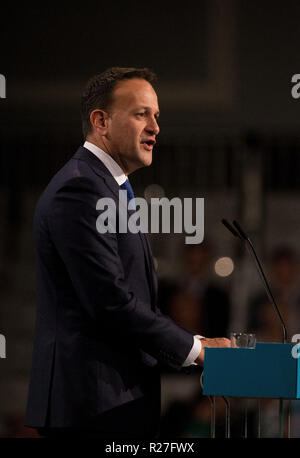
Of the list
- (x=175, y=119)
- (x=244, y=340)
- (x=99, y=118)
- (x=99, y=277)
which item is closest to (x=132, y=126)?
(x=99, y=118)

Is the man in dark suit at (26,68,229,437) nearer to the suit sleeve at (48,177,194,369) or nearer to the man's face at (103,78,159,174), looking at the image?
the suit sleeve at (48,177,194,369)

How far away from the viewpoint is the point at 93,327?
229cm

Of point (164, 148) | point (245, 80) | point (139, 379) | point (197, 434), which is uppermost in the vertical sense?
point (245, 80)

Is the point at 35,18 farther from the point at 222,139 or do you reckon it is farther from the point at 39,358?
the point at 39,358

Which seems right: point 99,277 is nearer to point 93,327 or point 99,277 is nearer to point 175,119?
point 93,327

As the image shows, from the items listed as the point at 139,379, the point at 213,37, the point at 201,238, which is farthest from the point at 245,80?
the point at 139,379

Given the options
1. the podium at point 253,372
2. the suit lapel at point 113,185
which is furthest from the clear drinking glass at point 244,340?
the suit lapel at point 113,185

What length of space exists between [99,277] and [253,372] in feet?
1.48

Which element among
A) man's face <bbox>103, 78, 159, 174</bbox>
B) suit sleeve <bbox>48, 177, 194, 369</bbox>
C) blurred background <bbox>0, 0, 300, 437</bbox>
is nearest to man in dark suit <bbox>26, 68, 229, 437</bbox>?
suit sleeve <bbox>48, 177, 194, 369</bbox>

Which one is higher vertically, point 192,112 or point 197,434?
point 192,112

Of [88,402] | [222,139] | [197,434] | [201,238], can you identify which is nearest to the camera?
[88,402]

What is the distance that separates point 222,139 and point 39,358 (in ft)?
16.7

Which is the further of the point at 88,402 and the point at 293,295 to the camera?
the point at 293,295

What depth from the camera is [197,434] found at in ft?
18.8
